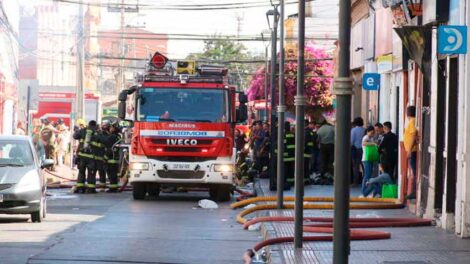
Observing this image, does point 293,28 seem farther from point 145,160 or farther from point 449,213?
point 449,213

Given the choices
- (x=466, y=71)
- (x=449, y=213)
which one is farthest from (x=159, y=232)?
(x=466, y=71)

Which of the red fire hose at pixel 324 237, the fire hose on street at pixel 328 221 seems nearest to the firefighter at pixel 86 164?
the fire hose on street at pixel 328 221

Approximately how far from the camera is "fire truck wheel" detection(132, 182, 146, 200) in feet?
85.3

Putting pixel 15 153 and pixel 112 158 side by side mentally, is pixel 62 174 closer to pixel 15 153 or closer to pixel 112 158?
pixel 112 158

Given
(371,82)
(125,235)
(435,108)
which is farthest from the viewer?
(371,82)

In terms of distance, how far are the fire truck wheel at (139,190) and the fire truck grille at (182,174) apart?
69 cm

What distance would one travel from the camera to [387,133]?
23.4m

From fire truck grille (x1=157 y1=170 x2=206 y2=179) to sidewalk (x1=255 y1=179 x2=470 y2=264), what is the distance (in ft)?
25.6

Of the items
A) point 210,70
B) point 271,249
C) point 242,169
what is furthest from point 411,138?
point 242,169

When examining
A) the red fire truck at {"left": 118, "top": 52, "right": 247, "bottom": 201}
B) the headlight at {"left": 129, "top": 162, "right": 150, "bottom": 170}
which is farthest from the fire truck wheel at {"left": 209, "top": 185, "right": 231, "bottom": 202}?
the headlight at {"left": 129, "top": 162, "right": 150, "bottom": 170}

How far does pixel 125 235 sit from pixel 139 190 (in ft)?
29.7

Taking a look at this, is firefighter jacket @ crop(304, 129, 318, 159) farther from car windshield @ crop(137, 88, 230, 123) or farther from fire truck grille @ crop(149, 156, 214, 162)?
fire truck grille @ crop(149, 156, 214, 162)

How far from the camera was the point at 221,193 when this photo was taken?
2630 cm

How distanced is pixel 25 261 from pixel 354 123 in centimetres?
1721
